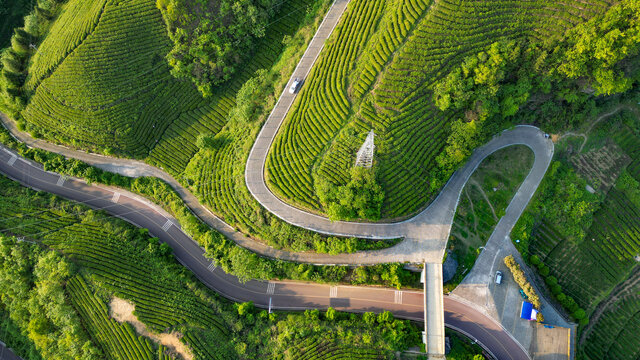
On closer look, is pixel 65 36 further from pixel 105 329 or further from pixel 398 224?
pixel 398 224

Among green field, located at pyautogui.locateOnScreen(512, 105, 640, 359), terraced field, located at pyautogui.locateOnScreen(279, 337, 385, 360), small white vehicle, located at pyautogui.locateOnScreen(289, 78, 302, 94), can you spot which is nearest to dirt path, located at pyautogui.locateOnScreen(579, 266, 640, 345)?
green field, located at pyautogui.locateOnScreen(512, 105, 640, 359)

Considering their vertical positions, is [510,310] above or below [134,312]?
above

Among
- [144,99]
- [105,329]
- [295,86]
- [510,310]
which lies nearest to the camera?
[105,329]

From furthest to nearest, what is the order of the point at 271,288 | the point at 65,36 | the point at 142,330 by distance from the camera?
1. the point at 65,36
2. the point at 271,288
3. the point at 142,330

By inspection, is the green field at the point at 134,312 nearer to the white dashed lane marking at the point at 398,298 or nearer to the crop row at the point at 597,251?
the white dashed lane marking at the point at 398,298

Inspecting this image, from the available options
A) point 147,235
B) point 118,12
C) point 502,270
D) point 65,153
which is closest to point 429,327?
point 502,270

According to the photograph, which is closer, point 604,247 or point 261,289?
point 261,289

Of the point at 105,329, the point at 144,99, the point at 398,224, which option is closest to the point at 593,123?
the point at 398,224
